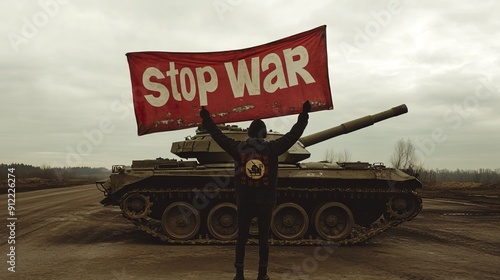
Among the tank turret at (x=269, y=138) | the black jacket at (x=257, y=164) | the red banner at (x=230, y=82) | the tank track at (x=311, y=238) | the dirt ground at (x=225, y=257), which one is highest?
the red banner at (x=230, y=82)

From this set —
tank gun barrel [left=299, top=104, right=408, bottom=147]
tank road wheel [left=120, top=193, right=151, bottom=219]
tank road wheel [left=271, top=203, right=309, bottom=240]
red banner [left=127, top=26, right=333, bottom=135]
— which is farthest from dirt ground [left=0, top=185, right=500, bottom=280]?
tank gun barrel [left=299, top=104, right=408, bottom=147]

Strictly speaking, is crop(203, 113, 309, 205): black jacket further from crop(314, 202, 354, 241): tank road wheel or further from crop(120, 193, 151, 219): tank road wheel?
crop(314, 202, 354, 241): tank road wheel

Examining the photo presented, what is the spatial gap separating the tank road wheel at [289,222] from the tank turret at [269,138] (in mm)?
1203

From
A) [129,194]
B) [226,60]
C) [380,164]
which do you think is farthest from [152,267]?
[380,164]

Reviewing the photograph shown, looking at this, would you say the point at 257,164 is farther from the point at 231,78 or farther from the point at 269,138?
the point at 269,138

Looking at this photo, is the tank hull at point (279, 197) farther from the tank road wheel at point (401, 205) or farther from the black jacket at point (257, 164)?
the black jacket at point (257, 164)

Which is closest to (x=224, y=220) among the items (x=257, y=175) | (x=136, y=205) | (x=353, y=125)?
(x=136, y=205)

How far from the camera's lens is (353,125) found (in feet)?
38.3

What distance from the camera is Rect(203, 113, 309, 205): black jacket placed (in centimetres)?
495

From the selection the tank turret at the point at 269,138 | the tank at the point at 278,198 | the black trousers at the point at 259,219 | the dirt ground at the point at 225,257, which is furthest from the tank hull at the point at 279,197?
the black trousers at the point at 259,219

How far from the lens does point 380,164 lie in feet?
32.6

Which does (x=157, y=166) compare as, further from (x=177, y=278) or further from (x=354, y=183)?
(x=354, y=183)

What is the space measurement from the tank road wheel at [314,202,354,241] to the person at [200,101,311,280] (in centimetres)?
494

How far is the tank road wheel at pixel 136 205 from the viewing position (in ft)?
30.8
